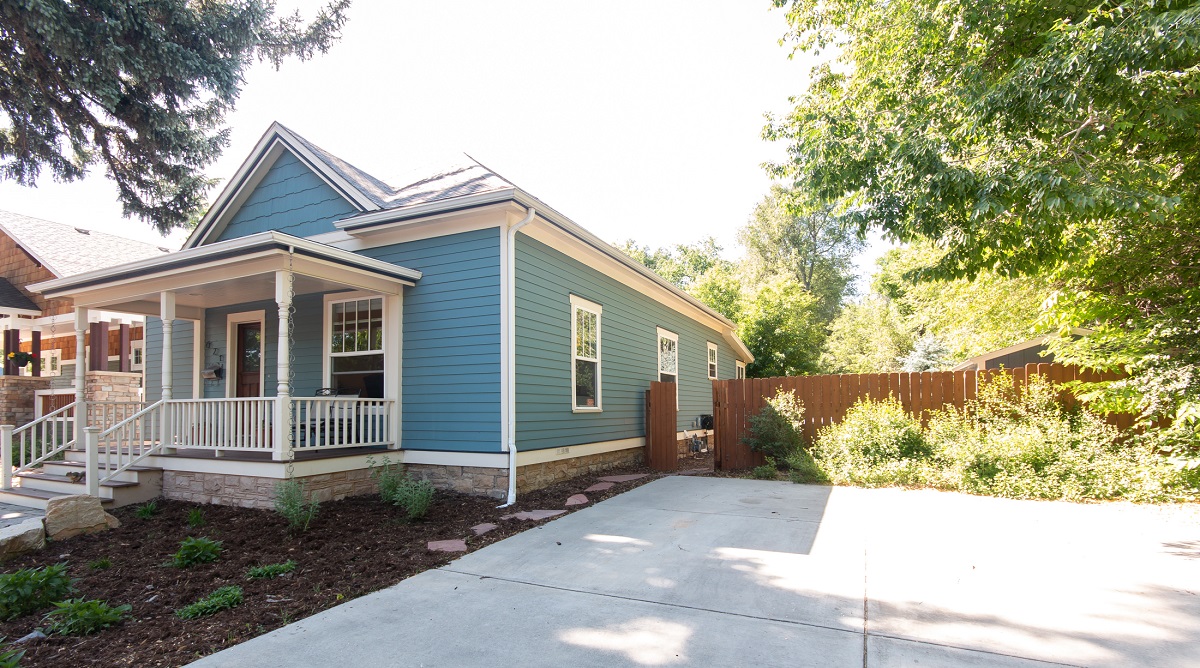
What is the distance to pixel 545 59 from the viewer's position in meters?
9.77

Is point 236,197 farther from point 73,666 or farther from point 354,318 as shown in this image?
point 73,666

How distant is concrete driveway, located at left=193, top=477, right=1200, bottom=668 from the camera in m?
3.10

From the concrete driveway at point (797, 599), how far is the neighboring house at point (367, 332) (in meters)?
2.22

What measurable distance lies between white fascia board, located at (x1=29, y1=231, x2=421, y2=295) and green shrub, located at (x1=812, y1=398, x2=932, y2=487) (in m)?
6.41

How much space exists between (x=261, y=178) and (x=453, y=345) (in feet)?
15.9

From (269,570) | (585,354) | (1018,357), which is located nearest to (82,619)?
(269,570)

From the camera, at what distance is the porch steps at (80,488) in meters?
7.00

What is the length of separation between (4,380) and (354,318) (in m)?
7.46

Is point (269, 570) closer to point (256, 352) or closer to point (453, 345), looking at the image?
point (453, 345)

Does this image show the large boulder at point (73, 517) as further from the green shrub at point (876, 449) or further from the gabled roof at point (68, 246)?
the gabled roof at point (68, 246)

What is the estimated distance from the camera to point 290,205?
369 inches

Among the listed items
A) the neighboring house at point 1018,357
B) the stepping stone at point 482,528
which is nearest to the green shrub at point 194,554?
the stepping stone at point 482,528

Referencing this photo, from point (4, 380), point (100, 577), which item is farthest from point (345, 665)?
point (4, 380)

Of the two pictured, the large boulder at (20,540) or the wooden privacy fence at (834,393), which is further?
the wooden privacy fence at (834,393)
